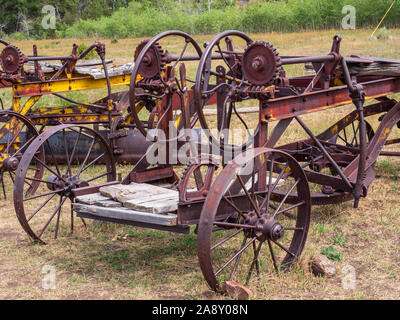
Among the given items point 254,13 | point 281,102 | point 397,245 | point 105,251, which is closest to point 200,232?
point 281,102

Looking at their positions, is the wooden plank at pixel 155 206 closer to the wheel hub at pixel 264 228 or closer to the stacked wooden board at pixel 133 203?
the stacked wooden board at pixel 133 203

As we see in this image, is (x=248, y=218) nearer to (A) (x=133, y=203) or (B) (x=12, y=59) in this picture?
(A) (x=133, y=203)

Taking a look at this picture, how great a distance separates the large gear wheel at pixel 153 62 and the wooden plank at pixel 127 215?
142cm

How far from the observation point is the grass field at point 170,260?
4.35 m

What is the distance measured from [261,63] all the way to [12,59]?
13.2ft

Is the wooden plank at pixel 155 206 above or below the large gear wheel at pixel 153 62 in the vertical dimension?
below

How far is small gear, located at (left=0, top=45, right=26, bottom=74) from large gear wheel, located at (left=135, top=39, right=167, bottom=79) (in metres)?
2.48

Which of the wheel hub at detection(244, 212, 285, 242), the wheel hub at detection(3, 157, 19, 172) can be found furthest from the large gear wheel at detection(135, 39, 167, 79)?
the wheel hub at detection(3, 157, 19, 172)

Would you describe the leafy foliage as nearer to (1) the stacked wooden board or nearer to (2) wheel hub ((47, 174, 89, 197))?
(2) wheel hub ((47, 174, 89, 197))

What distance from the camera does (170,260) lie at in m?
5.03

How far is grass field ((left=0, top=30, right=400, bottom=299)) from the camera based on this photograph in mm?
4352

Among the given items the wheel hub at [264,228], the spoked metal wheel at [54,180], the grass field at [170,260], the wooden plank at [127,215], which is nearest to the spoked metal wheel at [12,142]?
the spoked metal wheel at [54,180]

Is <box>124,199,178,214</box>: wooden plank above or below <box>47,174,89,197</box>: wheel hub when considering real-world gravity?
above

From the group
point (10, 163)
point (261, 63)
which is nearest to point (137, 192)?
point (261, 63)
